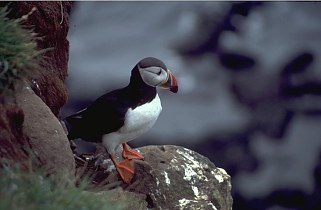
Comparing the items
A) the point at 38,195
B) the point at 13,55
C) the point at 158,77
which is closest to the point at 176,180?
the point at 158,77

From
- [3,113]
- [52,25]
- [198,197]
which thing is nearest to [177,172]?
[198,197]

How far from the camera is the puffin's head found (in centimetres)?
537

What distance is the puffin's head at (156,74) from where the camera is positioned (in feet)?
17.6

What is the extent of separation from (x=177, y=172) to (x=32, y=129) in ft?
5.34

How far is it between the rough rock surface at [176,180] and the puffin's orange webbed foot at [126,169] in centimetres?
4

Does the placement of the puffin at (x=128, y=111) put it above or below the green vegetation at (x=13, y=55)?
below

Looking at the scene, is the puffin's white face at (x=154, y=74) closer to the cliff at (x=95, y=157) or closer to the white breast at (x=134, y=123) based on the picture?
the white breast at (x=134, y=123)

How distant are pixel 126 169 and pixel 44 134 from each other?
122 cm

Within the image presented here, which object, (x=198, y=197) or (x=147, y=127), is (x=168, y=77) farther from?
(x=198, y=197)

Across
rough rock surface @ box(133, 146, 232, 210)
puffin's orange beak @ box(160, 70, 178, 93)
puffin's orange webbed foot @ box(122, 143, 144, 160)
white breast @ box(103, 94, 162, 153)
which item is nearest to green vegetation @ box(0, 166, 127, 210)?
rough rock surface @ box(133, 146, 232, 210)

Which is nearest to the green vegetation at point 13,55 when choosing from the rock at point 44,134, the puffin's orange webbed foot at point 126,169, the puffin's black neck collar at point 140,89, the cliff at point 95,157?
the rock at point 44,134

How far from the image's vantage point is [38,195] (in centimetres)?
308

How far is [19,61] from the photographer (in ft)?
11.7

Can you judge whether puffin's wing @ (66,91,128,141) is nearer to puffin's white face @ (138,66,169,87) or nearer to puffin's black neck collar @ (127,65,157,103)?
puffin's black neck collar @ (127,65,157,103)
